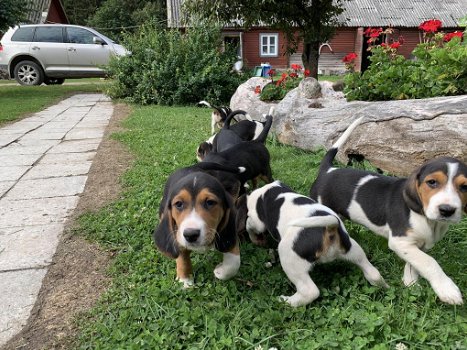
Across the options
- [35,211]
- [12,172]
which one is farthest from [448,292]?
[12,172]

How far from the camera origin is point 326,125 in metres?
6.61

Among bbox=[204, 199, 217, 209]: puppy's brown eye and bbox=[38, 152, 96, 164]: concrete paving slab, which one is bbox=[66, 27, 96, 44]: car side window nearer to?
bbox=[38, 152, 96, 164]: concrete paving slab

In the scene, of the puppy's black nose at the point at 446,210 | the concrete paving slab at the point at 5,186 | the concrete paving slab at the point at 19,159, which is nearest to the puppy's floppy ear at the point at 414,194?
the puppy's black nose at the point at 446,210

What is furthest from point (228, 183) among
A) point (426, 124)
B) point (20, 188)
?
point (20, 188)

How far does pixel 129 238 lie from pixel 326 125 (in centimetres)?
387

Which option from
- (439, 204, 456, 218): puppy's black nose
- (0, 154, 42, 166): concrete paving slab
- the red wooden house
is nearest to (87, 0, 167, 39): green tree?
the red wooden house

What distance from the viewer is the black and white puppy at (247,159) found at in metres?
4.75

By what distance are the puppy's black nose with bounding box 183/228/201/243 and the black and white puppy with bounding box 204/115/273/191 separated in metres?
1.90

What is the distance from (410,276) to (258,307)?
1132 mm

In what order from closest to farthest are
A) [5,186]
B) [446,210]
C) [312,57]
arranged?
1. [446,210]
2. [5,186]
3. [312,57]

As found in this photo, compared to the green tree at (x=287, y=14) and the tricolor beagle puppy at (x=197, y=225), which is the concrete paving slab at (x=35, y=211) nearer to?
the tricolor beagle puppy at (x=197, y=225)

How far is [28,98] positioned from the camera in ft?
50.9

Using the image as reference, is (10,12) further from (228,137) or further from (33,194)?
(228,137)

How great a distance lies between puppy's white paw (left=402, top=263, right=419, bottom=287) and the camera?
9.88 ft
